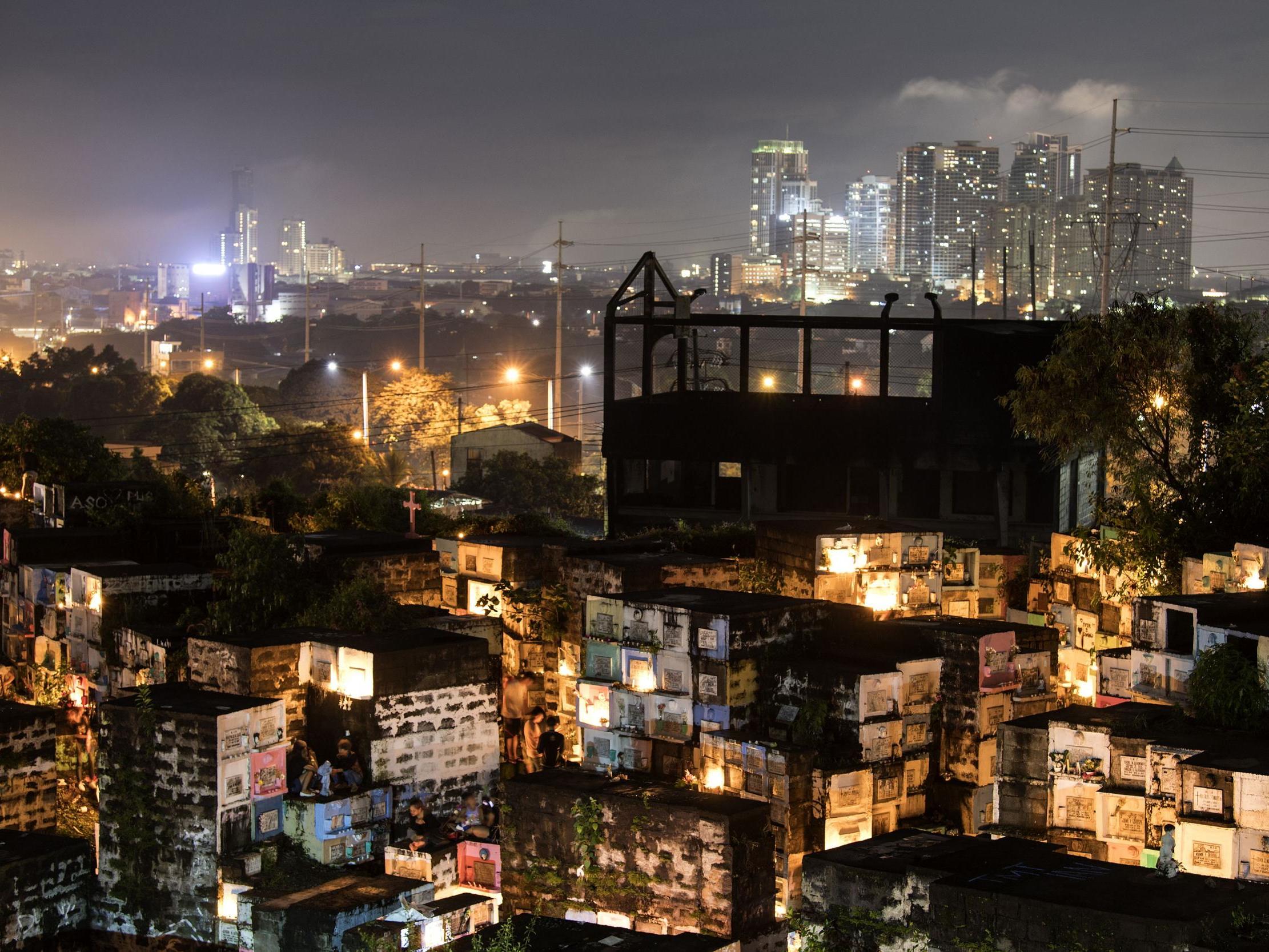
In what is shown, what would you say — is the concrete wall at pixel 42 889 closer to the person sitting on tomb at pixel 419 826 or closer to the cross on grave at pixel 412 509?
the person sitting on tomb at pixel 419 826

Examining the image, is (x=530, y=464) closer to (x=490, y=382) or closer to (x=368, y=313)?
(x=490, y=382)

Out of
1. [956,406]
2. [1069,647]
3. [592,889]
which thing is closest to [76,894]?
[592,889]

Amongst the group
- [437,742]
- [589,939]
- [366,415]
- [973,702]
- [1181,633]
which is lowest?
[589,939]

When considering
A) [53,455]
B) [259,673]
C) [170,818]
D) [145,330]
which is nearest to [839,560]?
[259,673]

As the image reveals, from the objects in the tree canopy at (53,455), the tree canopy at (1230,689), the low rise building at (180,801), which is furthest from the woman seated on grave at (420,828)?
the tree canopy at (53,455)

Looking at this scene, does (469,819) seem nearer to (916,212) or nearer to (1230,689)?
(1230,689)

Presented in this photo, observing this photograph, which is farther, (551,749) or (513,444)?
(513,444)

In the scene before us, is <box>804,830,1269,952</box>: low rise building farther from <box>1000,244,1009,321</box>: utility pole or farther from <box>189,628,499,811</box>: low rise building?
<box>1000,244,1009,321</box>: utility pole
